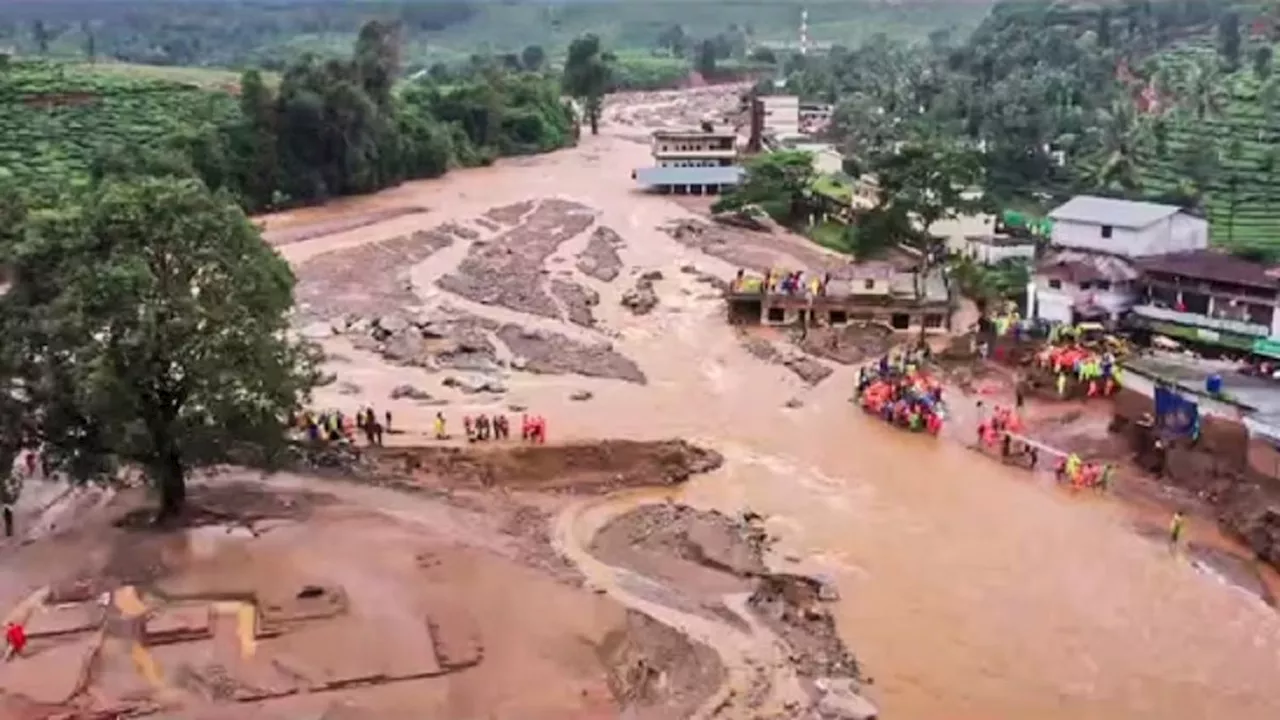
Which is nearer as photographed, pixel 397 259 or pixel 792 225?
pixel 397 259

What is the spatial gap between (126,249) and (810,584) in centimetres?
1379

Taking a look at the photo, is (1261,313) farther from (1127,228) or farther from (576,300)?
(576,300)

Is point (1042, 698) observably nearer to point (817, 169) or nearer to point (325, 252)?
point (325, 252)

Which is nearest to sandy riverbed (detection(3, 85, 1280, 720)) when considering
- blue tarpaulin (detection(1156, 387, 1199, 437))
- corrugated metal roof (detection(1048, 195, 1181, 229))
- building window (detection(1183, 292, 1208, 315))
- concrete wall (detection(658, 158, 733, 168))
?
blue tarpaulin (detection(1156, 387, 1199, 437))

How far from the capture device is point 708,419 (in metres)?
36.3

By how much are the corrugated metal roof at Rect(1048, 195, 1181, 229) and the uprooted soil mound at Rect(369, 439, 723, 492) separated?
58.7ft

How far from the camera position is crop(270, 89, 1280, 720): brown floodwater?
22.4m

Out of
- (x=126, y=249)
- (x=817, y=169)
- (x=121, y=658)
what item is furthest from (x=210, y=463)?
(x=817, y=169)

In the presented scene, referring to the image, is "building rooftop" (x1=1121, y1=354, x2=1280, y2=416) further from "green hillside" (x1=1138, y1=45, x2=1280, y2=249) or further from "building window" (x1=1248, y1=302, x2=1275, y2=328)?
"green hillside" (x1=1138, y1=45, x2=1280, y2=249)

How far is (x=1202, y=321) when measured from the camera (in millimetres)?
40344

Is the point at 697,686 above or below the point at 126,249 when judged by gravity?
below

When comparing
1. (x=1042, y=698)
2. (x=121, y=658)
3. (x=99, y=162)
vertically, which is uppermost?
(x=99, y=162)

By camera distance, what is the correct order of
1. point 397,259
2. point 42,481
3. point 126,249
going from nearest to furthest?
point 126,249 < point 42,481 < point 397,259

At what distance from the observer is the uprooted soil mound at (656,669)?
20312mm
